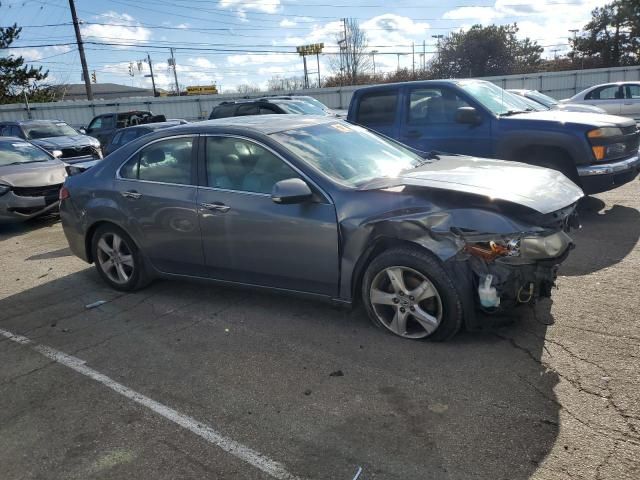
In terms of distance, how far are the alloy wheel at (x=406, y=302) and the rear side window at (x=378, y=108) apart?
4519 mm

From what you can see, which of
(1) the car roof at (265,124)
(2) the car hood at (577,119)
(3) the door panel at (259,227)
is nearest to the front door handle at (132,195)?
(1) the car roof at (265,124)

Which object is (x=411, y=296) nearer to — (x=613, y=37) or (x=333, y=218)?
(x=333, y=218)

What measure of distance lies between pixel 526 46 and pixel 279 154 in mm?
57034

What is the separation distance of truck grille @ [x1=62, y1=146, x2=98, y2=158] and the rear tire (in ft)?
29.3

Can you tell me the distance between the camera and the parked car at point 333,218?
3.51m

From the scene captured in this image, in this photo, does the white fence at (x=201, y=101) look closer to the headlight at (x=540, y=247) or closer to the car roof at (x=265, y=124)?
the car roof at (x=265, y=124)

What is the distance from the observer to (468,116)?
6910 millimetres

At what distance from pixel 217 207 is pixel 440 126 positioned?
161 inches

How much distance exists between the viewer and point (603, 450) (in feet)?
8.44

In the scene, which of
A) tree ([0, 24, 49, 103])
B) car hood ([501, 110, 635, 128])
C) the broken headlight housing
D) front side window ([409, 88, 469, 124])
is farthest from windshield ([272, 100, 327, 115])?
tree ([0, 24, 49, 103])

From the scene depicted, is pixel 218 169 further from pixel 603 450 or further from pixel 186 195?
pixel 603 450

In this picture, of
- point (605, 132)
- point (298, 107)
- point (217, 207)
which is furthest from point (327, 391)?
point (298, 107)

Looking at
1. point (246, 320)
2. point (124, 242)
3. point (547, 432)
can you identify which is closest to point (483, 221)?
point (547, 432)

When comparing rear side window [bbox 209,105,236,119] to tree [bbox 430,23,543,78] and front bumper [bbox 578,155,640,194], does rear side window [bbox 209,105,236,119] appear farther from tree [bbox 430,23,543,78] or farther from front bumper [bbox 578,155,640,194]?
tree [bbox 430,23,543,78]
